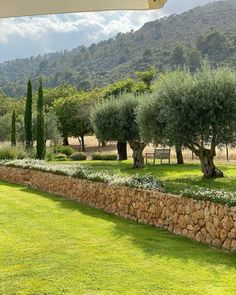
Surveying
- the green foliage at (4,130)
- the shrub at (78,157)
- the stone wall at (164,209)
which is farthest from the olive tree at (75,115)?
the stone wall at (164,209)

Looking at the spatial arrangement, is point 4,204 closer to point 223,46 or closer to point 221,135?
point 221,135

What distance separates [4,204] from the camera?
500 inches

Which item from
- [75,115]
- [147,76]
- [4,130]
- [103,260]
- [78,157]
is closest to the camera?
[103,260]

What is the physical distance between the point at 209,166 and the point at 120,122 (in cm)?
854

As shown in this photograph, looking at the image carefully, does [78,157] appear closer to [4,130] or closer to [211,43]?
[4,130]

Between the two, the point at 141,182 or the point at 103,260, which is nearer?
the point at 103,260

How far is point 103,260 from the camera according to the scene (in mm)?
6793

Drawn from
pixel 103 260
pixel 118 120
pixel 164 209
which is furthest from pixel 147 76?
pixel 103 260

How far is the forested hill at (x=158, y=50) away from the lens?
91.1 metres

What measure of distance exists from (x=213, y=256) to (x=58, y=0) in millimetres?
5703

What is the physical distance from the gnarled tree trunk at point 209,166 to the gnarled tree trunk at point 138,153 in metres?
6.44

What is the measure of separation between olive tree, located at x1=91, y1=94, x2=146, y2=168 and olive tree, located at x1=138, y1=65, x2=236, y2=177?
7.61 metres

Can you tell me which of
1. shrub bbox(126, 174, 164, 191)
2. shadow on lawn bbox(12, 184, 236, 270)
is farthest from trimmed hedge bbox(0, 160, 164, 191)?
shadow on lawn bbox(12, 184, 236, 270)

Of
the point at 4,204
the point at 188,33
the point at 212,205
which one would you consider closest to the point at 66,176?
the point at 4,204
